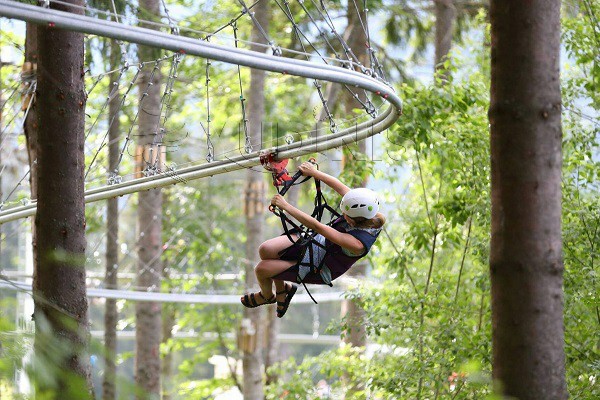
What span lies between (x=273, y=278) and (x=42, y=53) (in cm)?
147

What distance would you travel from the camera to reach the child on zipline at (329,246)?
4.28 m

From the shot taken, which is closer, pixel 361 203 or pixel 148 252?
pixel 361 203

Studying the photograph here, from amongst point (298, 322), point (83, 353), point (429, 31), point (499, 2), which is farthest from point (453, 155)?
point (298, 322)

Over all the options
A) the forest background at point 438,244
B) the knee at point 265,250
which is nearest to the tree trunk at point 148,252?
the forest background at point 438,244

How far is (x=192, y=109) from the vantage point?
16.8m

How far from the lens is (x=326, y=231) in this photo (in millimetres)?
4273

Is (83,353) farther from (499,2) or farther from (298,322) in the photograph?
(298,322)

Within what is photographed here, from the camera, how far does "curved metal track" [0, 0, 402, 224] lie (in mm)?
3072

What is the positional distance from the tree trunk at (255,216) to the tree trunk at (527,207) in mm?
8152

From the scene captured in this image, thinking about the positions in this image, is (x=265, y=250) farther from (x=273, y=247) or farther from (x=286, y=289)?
(x=286, y=289)

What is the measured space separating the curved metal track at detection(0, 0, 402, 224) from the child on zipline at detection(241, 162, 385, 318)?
270mm

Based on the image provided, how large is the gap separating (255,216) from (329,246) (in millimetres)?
6786

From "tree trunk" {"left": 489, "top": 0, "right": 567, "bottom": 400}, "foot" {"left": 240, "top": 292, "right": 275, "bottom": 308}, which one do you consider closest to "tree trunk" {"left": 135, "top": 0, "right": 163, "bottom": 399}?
"foot" {"left": 240, "top": 292, "right": 275, "bottom": 308}

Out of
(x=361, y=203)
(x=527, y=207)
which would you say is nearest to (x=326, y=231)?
(x=361, y=203)
